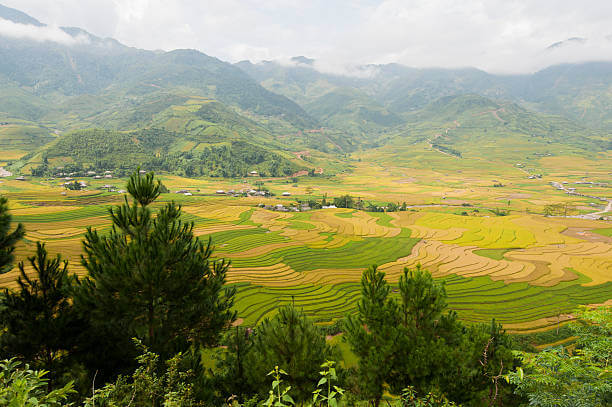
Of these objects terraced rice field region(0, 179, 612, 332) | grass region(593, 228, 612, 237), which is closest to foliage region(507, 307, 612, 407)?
terraced rice field region(0, 179, 612, 332)

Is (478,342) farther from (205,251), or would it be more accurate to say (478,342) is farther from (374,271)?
(205,251)

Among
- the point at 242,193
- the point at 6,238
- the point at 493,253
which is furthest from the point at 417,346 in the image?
the point at 242,193

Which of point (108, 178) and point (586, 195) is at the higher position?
point (108, 178)

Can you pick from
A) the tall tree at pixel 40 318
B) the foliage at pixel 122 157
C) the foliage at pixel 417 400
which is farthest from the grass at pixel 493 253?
the foliage at pixel 122 157

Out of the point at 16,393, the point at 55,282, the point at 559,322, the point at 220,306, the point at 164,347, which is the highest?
the point at 16,393

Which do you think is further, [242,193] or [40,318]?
[242,193]

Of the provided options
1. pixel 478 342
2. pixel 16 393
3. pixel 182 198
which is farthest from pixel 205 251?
pixel 182 198

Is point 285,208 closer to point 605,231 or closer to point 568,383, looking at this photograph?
point 568,383

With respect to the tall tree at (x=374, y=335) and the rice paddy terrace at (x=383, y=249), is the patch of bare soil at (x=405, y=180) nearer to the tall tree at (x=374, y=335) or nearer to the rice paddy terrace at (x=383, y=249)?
the rice paddy terrace at (x=383, y=249)

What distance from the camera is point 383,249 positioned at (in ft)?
233

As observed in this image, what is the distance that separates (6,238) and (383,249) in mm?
68399

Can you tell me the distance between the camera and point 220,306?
16078 millimetres

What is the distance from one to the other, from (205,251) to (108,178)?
546 ft

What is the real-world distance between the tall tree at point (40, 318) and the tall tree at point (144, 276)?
1018 millimetres
